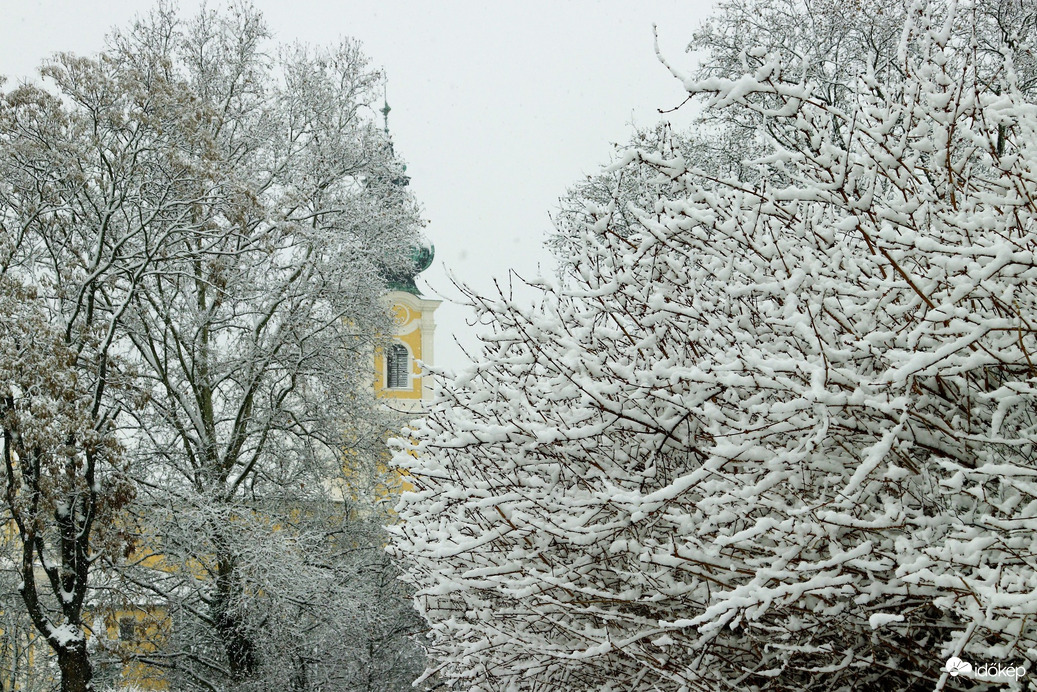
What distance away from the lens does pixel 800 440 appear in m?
3.89

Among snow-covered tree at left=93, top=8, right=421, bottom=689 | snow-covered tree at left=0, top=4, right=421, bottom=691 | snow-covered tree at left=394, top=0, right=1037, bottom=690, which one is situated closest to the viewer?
snow-covered tree at left=394, top=0, right=1037, bottom=690

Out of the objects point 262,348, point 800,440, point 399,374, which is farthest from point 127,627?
point 399,374

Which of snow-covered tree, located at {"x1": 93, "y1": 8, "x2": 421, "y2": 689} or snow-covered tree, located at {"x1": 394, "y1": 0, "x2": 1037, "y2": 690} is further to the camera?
snow-covered tree, located at {"x1": 93, "y1": 8, "x2": 421, "y2": 689}

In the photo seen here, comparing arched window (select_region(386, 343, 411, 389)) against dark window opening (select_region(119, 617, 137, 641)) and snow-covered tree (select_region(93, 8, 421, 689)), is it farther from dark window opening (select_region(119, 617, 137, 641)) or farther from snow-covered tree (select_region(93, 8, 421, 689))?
dark window opening (select_region(119, 617, 137, 641))

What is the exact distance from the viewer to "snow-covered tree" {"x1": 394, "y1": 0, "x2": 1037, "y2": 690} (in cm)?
343

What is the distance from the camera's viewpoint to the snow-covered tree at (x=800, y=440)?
3.43 meters

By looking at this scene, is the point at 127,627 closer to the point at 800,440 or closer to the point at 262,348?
the point at 262,348

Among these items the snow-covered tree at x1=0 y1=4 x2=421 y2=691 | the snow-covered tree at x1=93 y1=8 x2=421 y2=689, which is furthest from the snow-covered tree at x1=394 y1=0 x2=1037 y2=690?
the snow-covered tree at x1=93 y1=8 x2=421 y2=689

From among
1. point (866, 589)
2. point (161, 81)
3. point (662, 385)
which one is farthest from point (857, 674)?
point (161, 81)

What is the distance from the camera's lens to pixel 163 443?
1499 centimetres

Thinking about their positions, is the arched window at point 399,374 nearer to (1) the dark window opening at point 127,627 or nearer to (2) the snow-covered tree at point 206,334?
(2) the snow-covered tree at point 206,334

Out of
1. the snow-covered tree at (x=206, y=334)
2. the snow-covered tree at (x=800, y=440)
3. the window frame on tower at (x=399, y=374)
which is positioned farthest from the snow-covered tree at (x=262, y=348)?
the window frame on tower at (x=399, y=374)

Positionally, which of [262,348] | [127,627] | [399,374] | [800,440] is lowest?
[127,627]

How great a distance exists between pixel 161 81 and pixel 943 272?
35.3 ft
